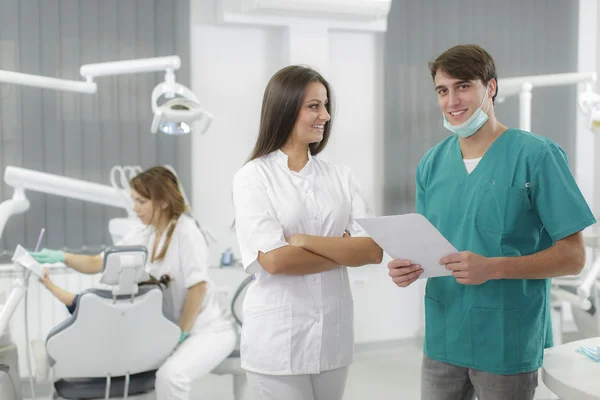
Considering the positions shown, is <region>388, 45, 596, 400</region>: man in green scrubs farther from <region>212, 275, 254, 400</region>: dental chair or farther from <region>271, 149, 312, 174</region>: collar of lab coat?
<region>212, 275, 254, 400</region>: dental chair

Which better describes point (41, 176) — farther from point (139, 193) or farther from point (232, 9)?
point (232, 9)

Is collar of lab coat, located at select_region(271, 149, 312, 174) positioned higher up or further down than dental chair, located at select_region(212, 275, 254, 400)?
higher up

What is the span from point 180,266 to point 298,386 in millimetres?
1143

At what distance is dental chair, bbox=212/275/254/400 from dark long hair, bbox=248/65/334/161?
3.43 ft

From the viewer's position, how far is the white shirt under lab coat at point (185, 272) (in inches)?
98.5

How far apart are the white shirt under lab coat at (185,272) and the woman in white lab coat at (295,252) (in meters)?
0.96

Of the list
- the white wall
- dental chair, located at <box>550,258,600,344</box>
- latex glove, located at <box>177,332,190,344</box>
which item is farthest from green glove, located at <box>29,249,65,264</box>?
dental chair, located at <box>550,258,600,344</box>

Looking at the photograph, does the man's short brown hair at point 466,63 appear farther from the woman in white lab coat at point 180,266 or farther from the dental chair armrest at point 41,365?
the dental chair armrest at point 41,365

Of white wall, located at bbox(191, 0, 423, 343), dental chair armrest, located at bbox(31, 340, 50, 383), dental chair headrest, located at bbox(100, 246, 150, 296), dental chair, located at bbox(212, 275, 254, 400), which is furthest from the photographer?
white wall, located at bbox(191, 0, 423, 343)

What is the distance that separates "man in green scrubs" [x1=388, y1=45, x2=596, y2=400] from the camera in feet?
4.63

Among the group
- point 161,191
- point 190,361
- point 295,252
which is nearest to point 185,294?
point 190,361

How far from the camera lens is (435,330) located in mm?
1559

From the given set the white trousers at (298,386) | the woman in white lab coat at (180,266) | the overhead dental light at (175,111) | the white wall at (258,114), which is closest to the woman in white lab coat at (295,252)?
the white trousers at (298,386)

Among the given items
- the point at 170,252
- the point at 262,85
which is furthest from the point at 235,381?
the point at 262,85
